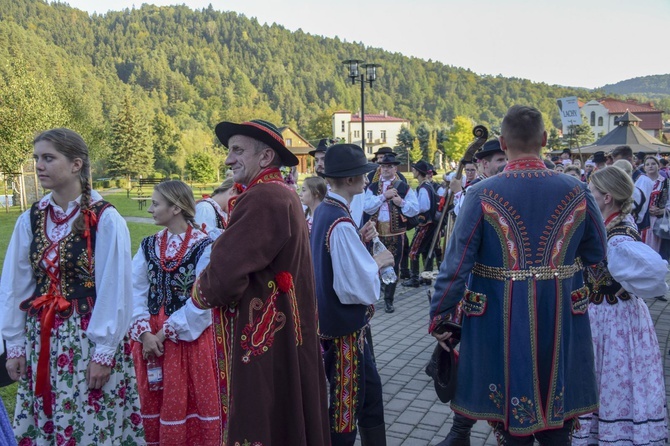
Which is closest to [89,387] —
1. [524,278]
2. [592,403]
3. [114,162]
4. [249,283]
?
[249,283]

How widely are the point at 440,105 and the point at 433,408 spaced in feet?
574

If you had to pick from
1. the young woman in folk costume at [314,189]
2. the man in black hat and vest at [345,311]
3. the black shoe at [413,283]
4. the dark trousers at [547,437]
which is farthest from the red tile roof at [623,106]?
the dark trousers at [547,437]

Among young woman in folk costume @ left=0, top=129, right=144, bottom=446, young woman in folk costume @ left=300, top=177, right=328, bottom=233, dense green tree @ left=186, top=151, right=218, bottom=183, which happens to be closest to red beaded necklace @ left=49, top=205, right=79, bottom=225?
young woman in folk costume @ left=0, top=129, right=144, bottom=446

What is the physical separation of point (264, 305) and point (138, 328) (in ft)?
5.10

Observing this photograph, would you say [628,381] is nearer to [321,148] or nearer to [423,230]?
[321,148]

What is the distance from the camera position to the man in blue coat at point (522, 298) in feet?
9.32

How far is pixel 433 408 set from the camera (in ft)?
16.3

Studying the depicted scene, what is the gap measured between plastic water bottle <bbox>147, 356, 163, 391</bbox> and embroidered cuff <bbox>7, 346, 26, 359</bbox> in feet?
2.52

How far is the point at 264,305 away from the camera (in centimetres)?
260

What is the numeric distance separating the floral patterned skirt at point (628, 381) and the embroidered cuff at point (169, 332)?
2773mm

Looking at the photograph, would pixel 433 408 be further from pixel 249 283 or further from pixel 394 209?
pixel 394 209

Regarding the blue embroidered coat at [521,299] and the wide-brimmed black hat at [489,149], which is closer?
the blue embroidered coat at [521,299]

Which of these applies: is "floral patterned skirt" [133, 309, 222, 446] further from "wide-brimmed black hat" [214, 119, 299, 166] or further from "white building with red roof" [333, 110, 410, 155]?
"white building with red roof" [333, 110, 410, 155]

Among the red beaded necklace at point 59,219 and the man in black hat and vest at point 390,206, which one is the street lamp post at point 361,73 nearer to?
the man in black hat and vest at point 390,206
